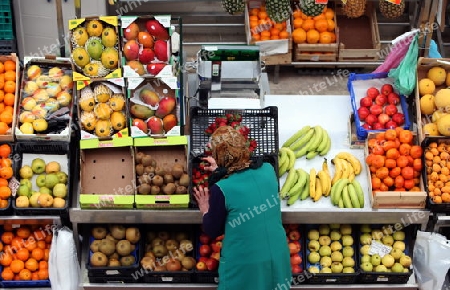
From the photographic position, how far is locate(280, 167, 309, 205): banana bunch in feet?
16.0

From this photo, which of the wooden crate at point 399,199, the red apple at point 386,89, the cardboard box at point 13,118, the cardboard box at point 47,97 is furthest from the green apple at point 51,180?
the red apple at point 386,89

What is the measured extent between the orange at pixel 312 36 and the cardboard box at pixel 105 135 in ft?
9.12

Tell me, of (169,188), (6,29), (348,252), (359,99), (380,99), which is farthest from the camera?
(6,29)

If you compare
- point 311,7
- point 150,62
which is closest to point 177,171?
point 150,62

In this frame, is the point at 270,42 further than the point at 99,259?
Yes

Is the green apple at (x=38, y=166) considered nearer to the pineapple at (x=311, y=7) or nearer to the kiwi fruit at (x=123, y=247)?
the kiwi fruit at (x=123, y=247)

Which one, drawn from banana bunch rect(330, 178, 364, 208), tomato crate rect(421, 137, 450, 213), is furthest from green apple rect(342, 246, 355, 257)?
tomato crate rect(421, 137, 450, 213)

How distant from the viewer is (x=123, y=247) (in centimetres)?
485

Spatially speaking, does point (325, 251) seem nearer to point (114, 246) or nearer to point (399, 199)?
point (399, 199)

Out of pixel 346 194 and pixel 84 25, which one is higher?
pixel 84 25

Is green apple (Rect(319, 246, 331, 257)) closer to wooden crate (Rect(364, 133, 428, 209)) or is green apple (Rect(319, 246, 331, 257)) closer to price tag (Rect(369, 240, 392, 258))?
price tag (Rect(369, 240, 392, 258))

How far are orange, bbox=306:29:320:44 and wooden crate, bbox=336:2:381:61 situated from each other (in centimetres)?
26

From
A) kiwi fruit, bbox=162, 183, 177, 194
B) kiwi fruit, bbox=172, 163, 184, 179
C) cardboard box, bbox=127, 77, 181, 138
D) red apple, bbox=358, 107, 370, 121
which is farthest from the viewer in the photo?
red apple, bbox=358, 107, 370, 121

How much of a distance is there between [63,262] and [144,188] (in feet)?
2.66
